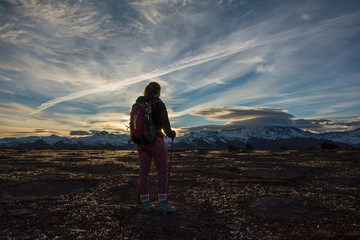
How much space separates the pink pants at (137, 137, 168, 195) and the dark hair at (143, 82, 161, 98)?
1.14 m

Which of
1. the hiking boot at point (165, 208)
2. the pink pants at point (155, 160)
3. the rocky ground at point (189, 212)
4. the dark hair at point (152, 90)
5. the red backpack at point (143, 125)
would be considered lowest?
the rocky ground at point (189, 212)

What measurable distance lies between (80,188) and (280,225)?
243 inches

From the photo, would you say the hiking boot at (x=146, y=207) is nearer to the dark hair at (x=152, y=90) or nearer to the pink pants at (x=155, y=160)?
the pink pants at (x=155, y=160)

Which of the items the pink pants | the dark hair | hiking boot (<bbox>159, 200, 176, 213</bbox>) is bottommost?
hiking boot (<bbox>159, 200, 176, 213</bbox>)

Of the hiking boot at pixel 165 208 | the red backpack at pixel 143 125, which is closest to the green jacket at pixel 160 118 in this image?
the red backpack at pixel 143 125

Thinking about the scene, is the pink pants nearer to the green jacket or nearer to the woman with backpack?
the woman with backpack

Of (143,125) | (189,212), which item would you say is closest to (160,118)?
(143,125)

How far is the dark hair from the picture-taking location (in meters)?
5.33

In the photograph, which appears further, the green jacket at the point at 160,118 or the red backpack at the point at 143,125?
the green jacket at the point at 160,118

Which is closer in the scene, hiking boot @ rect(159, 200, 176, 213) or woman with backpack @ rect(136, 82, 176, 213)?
hiking boot @ rect(159, 200, 176, 213)

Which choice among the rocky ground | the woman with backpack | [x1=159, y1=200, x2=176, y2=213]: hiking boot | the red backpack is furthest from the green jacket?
the rocky ground

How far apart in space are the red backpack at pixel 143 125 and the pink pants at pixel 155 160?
0.69ft

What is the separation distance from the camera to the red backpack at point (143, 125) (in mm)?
4820

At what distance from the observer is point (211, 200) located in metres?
5.60
